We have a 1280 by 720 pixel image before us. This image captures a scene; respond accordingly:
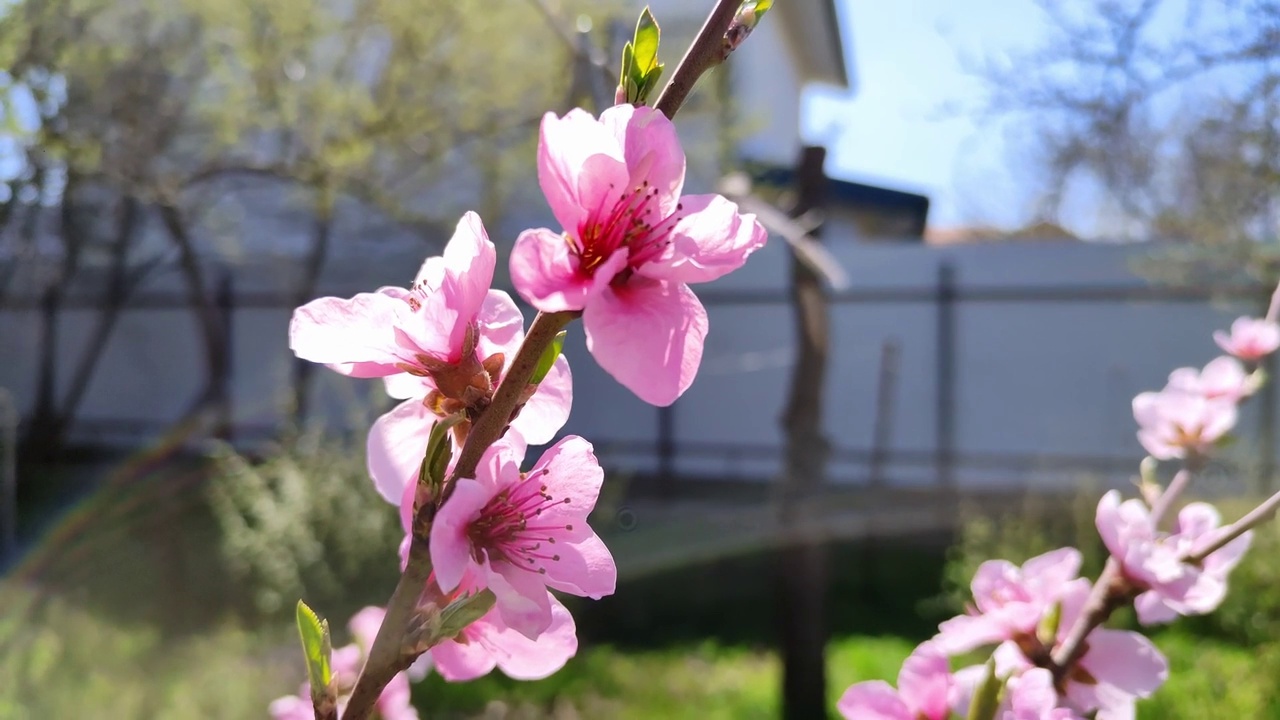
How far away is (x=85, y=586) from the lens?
154 inches

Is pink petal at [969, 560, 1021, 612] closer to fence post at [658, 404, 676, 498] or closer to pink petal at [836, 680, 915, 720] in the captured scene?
pink petal at [836, 680, 915, 720]

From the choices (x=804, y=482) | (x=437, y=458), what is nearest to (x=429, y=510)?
(x=437, y=458)

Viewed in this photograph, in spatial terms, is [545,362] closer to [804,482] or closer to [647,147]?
[647,147]

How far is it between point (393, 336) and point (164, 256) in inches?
230

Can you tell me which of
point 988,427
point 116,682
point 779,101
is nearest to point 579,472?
point 116,682

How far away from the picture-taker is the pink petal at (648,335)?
397 mm

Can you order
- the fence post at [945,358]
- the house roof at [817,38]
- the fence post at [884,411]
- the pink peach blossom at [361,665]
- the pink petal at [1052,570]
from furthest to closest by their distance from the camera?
the house roof at [817,38] < the fence post at [945,358] < the fence post at [884,411] < the pink peach blossom at [361,665] < the pink petal at [1052,570]

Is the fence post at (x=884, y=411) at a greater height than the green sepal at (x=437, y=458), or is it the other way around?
the green sepal at (x=437, y=458)

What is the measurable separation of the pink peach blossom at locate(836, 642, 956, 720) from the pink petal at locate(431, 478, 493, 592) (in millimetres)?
Answer: 332

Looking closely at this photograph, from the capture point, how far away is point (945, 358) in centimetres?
657

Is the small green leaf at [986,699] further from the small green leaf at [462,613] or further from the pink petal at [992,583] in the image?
the small green leaf at [462,613]

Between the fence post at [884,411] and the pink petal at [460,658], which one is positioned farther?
the fence post at [884,411]

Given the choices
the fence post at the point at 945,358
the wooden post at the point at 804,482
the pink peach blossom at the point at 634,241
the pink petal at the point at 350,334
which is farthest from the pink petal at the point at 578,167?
the fence post at the point at 945,358

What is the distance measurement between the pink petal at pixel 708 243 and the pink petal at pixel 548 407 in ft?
0.34
